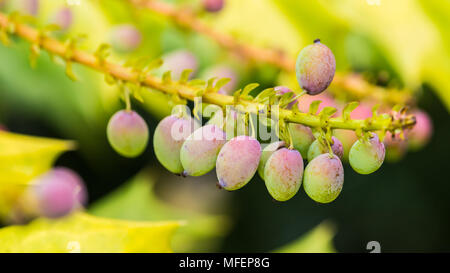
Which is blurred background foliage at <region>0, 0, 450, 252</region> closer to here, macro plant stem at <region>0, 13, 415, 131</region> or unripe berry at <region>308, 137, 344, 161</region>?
macro plant stem at <region>0, 13, 415, 131</region>

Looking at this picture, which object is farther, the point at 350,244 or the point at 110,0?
the point at 350,244

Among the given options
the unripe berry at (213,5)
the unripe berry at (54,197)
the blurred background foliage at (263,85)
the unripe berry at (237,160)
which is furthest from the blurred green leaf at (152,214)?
the unripe berry at (237,160)

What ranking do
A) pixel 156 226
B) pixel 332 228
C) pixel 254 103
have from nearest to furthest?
pixel 254 103 < pixel 156 226 < pixel 332 228

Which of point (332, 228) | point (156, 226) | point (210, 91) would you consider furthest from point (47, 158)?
point (332, 228)

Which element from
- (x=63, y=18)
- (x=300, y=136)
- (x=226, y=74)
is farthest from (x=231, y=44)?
(x=300, y=136)

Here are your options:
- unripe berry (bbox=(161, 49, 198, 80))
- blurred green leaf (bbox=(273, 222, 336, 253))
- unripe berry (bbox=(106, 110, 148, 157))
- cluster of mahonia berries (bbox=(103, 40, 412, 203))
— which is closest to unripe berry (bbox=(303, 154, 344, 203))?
cluster of mahonia berries (bbox=(103, 40, 412, 203))

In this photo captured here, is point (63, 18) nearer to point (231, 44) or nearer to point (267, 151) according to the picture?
point (231, 44)

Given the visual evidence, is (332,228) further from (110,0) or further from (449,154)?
(110,0)
